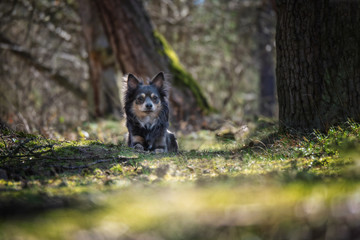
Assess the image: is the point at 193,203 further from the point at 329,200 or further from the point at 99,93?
the point at 99,93

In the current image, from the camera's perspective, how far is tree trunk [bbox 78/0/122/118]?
1384 cm

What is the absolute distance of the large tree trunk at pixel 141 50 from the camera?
39.3 feet

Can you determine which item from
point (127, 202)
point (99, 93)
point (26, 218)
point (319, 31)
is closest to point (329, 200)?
point (127, 202)

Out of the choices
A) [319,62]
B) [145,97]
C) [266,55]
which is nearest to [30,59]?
[145,97]

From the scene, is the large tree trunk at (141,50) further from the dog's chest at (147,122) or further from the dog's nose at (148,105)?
the dog's nose at (148,105)

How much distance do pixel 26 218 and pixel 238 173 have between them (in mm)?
2405

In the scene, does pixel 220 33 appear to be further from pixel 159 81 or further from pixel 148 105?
pixel 148 105

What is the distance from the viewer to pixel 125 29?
39.5ft

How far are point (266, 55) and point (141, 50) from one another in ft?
27.8

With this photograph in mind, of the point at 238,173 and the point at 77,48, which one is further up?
the point at 77,48

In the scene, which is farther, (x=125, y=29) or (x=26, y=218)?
(x=125, y=29)

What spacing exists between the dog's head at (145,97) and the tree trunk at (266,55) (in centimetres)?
869

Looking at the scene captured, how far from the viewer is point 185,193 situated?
3262mm

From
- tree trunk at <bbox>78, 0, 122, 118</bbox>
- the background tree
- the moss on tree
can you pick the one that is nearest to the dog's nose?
the moss on tree
